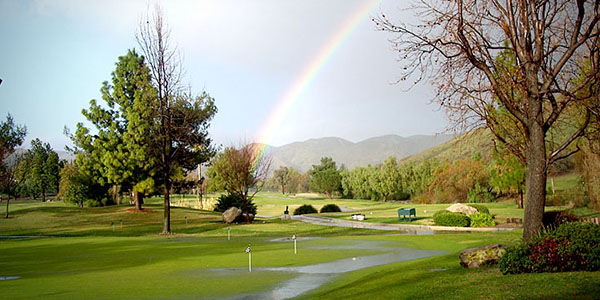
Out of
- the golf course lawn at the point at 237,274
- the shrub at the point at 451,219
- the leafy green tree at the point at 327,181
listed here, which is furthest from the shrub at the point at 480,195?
the leafy green tree at the point at 327,181

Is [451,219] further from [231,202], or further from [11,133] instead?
[11,133]

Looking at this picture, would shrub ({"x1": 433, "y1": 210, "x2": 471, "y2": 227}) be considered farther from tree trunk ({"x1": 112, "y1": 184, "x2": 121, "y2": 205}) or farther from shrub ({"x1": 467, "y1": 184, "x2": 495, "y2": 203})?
shrub ({"x1": 467, "y1": 184, "x2": 495, "y2": 203})

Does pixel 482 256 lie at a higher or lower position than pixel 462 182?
lower

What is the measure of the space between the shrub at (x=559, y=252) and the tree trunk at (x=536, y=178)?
1.75 metres

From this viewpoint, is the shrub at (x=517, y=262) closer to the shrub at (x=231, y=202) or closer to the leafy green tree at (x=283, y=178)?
the shrub at (x=231, y=202)

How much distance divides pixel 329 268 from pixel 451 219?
1881cm

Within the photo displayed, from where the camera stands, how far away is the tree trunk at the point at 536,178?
1252cm

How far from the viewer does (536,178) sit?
12.6 meters

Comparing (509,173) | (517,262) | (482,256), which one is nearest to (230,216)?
(509,173)

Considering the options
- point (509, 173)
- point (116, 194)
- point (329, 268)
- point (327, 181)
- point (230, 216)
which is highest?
point (327, 181)

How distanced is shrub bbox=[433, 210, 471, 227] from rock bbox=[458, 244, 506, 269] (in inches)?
775

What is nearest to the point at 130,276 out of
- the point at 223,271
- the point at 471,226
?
the point at 223,271

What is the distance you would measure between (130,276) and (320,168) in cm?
12562

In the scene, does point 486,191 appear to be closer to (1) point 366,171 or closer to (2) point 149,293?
(1) point 366,171
